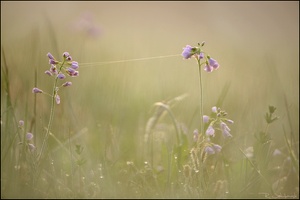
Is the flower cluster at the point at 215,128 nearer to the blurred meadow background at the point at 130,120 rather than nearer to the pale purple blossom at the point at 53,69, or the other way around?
the blurred meadow background at the point at 130,120

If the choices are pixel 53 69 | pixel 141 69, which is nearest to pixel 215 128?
pixel 53 69

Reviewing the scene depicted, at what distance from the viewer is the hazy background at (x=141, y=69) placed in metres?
3.54

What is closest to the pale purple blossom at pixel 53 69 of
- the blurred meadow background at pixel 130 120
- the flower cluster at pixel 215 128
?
the blurred meadow background at pixel 130 120

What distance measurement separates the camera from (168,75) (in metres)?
5.52

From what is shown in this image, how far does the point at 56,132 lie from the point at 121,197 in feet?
3.07

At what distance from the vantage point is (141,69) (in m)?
5.95

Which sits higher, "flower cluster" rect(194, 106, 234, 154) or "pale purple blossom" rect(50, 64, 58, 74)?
"pale purple blossom" rect(50, 64, 58, 74)

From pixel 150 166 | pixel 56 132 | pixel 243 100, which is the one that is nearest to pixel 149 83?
pixel 243 100

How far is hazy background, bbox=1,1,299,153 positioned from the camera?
3543 mm

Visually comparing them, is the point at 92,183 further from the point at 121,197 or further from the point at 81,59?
the point at 81,59

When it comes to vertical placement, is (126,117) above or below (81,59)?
below

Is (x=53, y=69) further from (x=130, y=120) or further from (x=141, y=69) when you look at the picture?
(x=141, y=69)

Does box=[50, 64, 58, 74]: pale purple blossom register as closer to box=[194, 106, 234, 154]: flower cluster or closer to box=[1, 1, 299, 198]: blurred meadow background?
box=[1, 1, 299, 198]: blurred meadow background

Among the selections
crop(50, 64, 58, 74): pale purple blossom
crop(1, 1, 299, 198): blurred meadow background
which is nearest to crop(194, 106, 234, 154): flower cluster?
crop(1, 1, 299, 198): blurred meadow background
